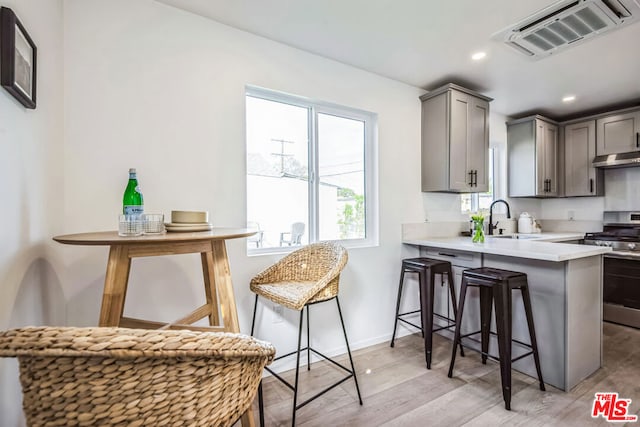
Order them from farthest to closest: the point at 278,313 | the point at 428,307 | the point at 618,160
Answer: the point at 618,160, the point at 428,307, the point at 278,313

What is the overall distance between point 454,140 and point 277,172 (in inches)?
67.5

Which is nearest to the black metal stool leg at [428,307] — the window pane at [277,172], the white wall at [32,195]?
the window pane at [277,172]

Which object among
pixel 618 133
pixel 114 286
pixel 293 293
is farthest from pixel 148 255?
pixel 618 133

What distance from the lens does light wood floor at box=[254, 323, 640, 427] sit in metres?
1.70

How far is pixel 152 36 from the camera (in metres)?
1.84

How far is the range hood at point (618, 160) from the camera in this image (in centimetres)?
335

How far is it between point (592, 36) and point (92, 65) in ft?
10.5

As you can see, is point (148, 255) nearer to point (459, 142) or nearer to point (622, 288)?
point (459, 142)

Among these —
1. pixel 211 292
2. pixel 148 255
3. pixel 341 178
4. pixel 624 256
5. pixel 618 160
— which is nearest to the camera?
pixel 148 255

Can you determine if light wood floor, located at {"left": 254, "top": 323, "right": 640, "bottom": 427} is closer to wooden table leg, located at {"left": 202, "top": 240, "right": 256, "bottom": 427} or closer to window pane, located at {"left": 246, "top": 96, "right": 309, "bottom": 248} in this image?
wooden table leg, located at {"left": 202, "top": 240, "right": 256, "bottom": 427}

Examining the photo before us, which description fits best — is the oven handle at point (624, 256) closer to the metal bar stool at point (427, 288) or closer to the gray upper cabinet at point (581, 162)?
the gray upper cabinet at point (581, 162)

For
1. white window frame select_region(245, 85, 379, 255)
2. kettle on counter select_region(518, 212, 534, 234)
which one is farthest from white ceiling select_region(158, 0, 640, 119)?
kettle on counter select_region(518, 212, 534, 234)

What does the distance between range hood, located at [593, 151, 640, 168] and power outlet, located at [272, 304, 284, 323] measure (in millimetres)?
4047

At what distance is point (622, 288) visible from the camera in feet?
10.6
